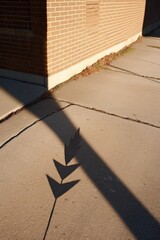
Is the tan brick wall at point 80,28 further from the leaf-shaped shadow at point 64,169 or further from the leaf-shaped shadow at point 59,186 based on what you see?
the leaf-shaped shadow at point 59,186

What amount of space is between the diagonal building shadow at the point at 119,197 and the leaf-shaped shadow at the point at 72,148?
0.22ft

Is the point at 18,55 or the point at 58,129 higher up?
the point at 18,55

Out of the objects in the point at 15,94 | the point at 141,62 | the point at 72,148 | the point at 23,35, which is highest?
the point at 23,35

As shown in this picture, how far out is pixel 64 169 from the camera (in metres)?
3.12

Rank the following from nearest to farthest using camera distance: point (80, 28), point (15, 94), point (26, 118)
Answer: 1. point (26, 118)
2. point (15, 94)
3. point (80, 28)

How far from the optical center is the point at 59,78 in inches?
219

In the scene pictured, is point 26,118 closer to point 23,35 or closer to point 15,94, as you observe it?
point 15,94

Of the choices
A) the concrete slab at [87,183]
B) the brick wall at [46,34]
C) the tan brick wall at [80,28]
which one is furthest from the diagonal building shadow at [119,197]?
the tan brick wall at [80,28]

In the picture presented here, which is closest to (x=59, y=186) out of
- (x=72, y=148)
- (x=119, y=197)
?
(x=119, y=197)

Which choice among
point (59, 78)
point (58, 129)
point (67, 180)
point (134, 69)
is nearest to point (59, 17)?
point (59, 78)

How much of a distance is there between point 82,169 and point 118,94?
2.54 m

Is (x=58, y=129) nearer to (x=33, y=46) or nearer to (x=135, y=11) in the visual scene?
(x=33, y=46)

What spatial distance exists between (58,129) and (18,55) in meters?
2.12

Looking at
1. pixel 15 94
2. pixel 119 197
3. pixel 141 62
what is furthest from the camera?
pixel 141 62
